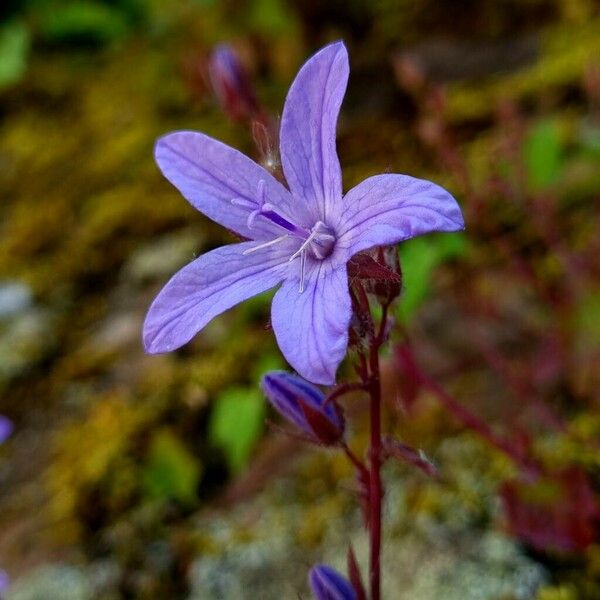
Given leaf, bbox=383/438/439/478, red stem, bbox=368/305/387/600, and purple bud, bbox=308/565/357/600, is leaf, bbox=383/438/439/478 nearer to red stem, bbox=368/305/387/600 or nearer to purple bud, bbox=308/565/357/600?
red stem, bbox=368/305/387/600

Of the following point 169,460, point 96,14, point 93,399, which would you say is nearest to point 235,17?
point 96,14

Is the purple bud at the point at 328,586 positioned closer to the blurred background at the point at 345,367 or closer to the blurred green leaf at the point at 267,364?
the blurred background at the point at 345,367

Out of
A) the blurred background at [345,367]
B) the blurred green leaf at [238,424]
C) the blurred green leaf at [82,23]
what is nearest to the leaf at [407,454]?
the blurred background at [345,367]

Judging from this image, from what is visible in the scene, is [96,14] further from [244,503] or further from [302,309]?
[302,309]

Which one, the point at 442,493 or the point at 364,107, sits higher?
the point at 364,107

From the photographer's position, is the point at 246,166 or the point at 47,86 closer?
the point at 246,166

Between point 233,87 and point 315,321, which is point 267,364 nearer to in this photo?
point 233,87

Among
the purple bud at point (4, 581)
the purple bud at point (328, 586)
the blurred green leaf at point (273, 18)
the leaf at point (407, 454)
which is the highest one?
the blurred green leaf at point (273, 18)

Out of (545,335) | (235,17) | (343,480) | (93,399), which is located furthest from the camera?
(235,17)
